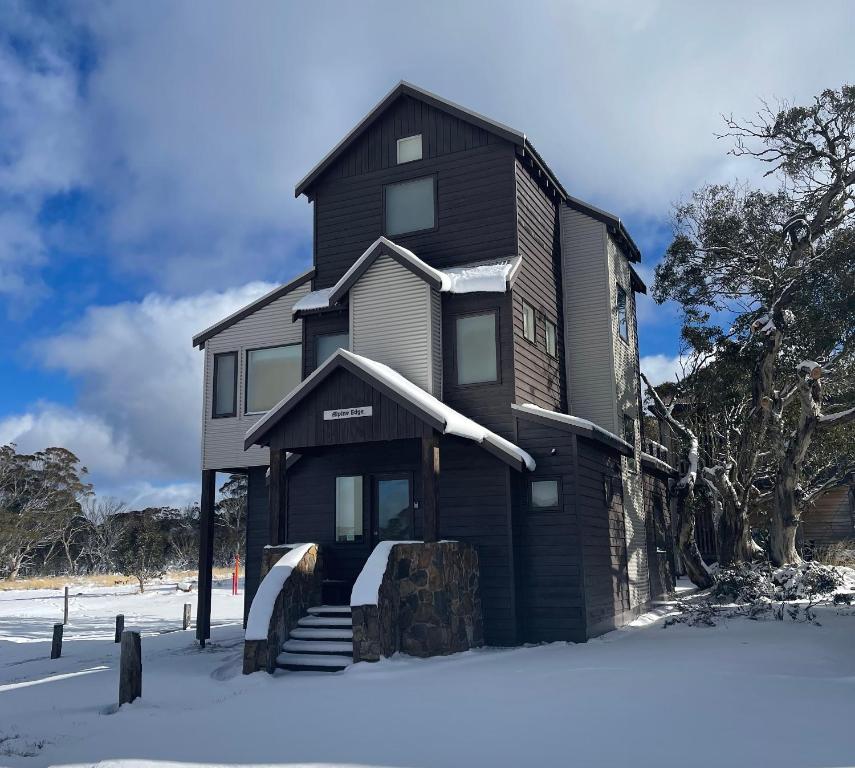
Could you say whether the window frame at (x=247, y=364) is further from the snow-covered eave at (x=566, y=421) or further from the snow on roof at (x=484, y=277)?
the snow-covered eave at (x=566, y=421)

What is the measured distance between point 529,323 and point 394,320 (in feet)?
10.3

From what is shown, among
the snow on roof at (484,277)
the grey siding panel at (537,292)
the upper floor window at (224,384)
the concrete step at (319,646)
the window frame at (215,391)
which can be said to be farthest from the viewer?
the upper floor window at (224,384)

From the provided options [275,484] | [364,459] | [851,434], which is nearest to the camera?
[275,484]

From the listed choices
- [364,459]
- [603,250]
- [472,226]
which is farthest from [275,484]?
[603,250]

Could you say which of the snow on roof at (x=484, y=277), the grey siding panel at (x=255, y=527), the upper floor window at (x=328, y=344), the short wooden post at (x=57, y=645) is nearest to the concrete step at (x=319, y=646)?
the grey siding panel at (x=255, y=527)

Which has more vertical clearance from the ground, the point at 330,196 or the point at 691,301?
the point at 330,196

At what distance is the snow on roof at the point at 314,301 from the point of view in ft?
65.9

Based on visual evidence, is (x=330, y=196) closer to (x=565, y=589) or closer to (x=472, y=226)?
(x=472, y=226)

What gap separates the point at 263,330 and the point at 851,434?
18746 millimetres

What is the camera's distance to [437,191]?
792 inches

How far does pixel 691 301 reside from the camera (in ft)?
81.0

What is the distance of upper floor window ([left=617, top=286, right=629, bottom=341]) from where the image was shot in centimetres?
2309

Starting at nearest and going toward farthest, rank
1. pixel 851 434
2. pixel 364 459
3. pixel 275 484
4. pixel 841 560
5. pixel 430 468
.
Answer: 1. pixel 430 468
2. pixel 275 484
3. pixel 364 459
4. pixel 851 434
5. pixel 841 560

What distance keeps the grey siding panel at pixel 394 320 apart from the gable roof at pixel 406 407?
977mm
